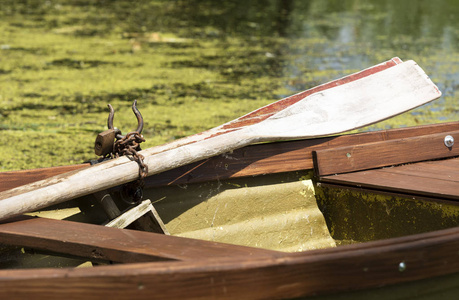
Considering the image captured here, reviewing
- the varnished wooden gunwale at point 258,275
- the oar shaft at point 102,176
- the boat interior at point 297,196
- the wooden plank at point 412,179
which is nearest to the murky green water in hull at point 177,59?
the boat interior at point 297,196

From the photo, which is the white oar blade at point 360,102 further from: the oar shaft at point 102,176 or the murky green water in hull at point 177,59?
the murky green water in hull at point 177,59

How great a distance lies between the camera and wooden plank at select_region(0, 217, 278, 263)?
3.86 feet

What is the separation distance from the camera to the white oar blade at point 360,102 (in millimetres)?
1927

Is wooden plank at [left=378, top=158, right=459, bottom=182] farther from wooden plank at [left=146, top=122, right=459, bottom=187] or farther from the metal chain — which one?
the metal chain

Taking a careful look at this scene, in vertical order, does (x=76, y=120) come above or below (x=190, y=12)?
below

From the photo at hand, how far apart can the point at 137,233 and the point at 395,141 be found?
0.96 m

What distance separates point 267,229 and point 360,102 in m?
0.53

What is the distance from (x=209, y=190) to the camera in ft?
5.94

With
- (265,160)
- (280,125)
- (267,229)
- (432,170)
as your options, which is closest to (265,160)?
(265,160)

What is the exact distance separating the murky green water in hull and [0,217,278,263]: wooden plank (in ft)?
4.97

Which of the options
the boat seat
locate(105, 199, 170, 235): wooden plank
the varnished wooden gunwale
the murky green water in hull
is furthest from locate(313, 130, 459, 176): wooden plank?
the murky green water in hull

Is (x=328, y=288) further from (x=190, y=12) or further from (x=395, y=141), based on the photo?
(x=190, y=12)

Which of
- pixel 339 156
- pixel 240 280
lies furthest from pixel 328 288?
pixel 339 156

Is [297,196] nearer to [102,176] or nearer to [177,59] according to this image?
[102,176]
